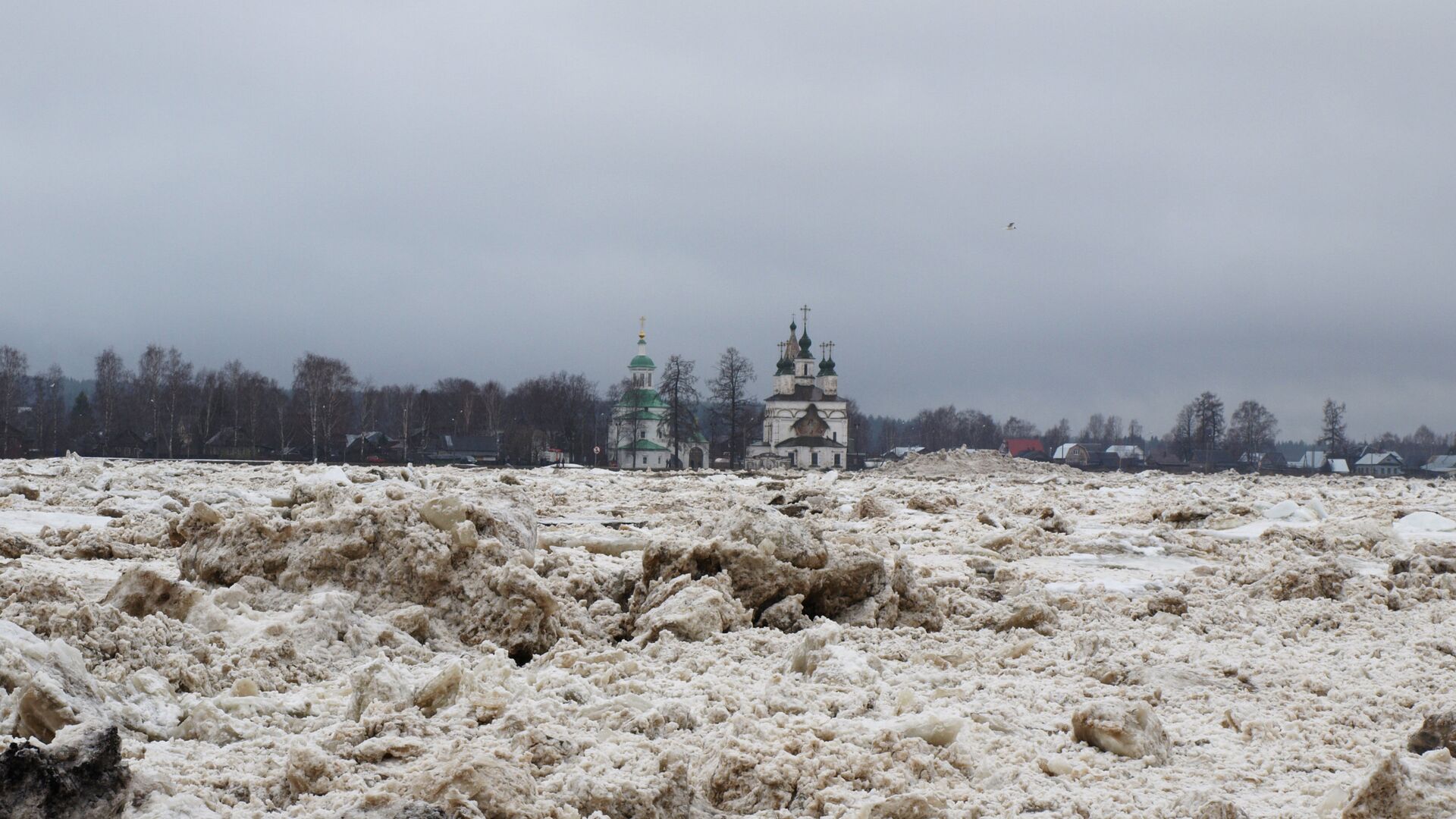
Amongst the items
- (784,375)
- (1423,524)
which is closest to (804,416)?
(784,375)

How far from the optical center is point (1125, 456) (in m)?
110

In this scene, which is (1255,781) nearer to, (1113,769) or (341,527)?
(1113,769)

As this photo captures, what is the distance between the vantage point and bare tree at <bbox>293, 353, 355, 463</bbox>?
75.0 m

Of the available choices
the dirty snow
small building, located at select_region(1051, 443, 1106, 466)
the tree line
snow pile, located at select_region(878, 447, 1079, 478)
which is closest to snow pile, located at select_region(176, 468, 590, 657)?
the dirty snow

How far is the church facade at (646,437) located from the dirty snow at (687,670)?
75431 mm

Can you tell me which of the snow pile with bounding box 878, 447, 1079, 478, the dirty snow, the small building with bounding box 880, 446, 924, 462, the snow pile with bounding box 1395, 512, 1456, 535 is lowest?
the dirty snow

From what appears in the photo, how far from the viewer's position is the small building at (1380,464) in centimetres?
7719

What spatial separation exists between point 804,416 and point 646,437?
13.5 metres

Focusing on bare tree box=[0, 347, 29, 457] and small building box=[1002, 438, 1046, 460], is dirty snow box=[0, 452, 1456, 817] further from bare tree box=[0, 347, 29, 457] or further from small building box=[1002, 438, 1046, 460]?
small building box=[1002, 438, 1046, 460]

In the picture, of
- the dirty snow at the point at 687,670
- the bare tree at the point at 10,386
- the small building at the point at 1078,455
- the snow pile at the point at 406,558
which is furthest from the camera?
the small building at the point at 1078,455

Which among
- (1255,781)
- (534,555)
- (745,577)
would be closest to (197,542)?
(534,555)

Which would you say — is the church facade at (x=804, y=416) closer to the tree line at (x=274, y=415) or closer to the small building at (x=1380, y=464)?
the tree line at (x=274, y=415)

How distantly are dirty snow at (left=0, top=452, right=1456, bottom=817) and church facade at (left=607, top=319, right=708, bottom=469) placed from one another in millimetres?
75431

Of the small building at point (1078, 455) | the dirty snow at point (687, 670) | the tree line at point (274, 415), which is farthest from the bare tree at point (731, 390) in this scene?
the dirty snow at point (687, 670)
